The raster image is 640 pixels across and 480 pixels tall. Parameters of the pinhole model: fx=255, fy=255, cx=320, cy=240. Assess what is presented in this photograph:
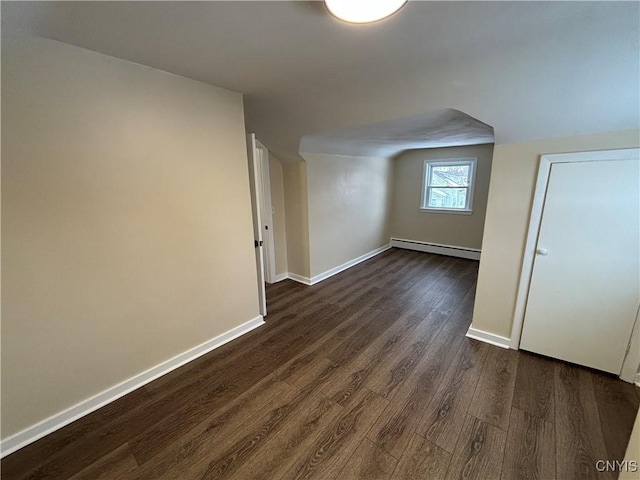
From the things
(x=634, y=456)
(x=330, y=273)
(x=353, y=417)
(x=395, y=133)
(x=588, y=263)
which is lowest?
(x=353, y=417)

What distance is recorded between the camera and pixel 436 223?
209 inches

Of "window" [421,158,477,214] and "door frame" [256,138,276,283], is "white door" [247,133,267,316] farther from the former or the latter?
"window" [421,158,477,214]

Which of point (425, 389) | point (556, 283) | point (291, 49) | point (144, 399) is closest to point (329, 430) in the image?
point (425, 389)

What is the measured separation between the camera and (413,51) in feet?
5.07

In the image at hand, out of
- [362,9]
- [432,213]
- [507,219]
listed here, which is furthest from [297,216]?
[432,213]

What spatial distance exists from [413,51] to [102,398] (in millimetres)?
3107

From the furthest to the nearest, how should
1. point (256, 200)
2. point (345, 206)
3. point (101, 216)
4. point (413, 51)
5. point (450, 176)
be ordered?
1. point (450, 176)
2. point (345, 206)
3. point (256, 200)
4. point (101, 216)
5. point (413, 51)

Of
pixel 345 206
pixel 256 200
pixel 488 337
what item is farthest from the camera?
pixel 345 206

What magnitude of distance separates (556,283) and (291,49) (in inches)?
106

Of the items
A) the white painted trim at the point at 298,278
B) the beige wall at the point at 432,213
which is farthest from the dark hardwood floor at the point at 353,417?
the beige wall at the point at 432,213

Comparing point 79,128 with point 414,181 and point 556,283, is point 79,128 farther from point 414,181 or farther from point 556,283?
point 414,181

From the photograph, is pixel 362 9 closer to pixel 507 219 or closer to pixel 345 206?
pixel 507 219

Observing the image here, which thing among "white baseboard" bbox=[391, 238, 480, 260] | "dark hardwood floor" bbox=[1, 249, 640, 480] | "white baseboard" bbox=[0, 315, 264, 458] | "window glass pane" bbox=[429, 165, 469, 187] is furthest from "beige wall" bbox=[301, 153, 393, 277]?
"white baseboard" bbox=[0, 315, 264, 458]

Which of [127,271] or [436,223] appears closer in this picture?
[127,271]
